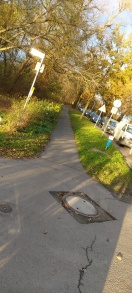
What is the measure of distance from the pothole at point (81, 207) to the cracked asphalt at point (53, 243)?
174 mm

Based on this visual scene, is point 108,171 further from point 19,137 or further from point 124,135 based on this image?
point 124,135

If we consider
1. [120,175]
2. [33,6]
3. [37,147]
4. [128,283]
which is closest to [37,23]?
[33,6]

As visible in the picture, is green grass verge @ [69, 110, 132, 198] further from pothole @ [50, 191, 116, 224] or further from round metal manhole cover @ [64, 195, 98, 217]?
round metal manhole cover @ [64, 195, 98, 217]

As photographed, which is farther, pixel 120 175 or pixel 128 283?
pixel 120 175

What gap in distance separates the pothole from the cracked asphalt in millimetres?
174

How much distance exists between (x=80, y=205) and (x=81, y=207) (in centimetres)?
10

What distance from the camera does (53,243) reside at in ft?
14.6

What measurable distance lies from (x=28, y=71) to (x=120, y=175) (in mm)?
23440

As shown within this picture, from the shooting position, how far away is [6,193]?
18.4ft

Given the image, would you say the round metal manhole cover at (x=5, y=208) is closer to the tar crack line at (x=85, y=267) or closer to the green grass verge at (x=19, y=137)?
the tar crack line at (x=85, y=267)

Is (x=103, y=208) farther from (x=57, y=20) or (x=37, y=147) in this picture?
(x=57, y=20)

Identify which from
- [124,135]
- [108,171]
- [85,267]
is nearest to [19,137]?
[108,171]

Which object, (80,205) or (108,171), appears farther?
(108,171)

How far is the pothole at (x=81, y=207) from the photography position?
5.94 metres
